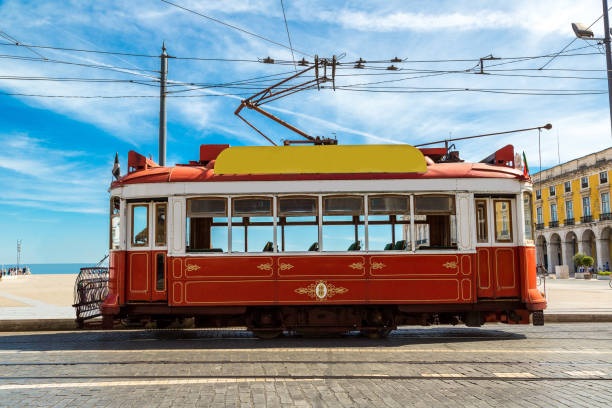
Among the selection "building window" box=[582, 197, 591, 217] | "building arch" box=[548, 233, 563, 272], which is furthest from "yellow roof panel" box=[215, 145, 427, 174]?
"building arch" box=[548, 233, 563, 272]

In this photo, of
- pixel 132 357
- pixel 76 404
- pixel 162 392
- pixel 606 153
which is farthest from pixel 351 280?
pixel 606 153

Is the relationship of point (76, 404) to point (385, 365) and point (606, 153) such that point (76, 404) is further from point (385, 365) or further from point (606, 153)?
point (606, 153)

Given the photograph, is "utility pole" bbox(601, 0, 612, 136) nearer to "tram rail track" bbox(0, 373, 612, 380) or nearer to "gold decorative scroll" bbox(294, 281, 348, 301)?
"gold decorative scroll" bbox(294, 281, 348, 301)

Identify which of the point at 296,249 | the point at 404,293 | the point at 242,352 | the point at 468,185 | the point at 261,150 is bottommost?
the point at 242,352

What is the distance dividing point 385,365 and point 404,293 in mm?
2590

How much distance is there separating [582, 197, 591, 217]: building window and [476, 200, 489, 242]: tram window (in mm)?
58259

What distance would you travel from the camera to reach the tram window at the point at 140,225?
10219mm

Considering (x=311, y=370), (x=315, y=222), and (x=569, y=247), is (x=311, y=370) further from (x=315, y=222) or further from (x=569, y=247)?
(x=569, y=247)

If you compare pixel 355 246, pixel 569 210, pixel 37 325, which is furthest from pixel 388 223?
pixel 569 210

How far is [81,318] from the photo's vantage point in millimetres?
10344

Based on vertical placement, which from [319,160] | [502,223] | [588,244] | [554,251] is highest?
[319,160]

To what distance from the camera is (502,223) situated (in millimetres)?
10227

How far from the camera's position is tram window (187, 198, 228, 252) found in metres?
10.0

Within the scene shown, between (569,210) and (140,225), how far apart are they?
6515 centimetres
